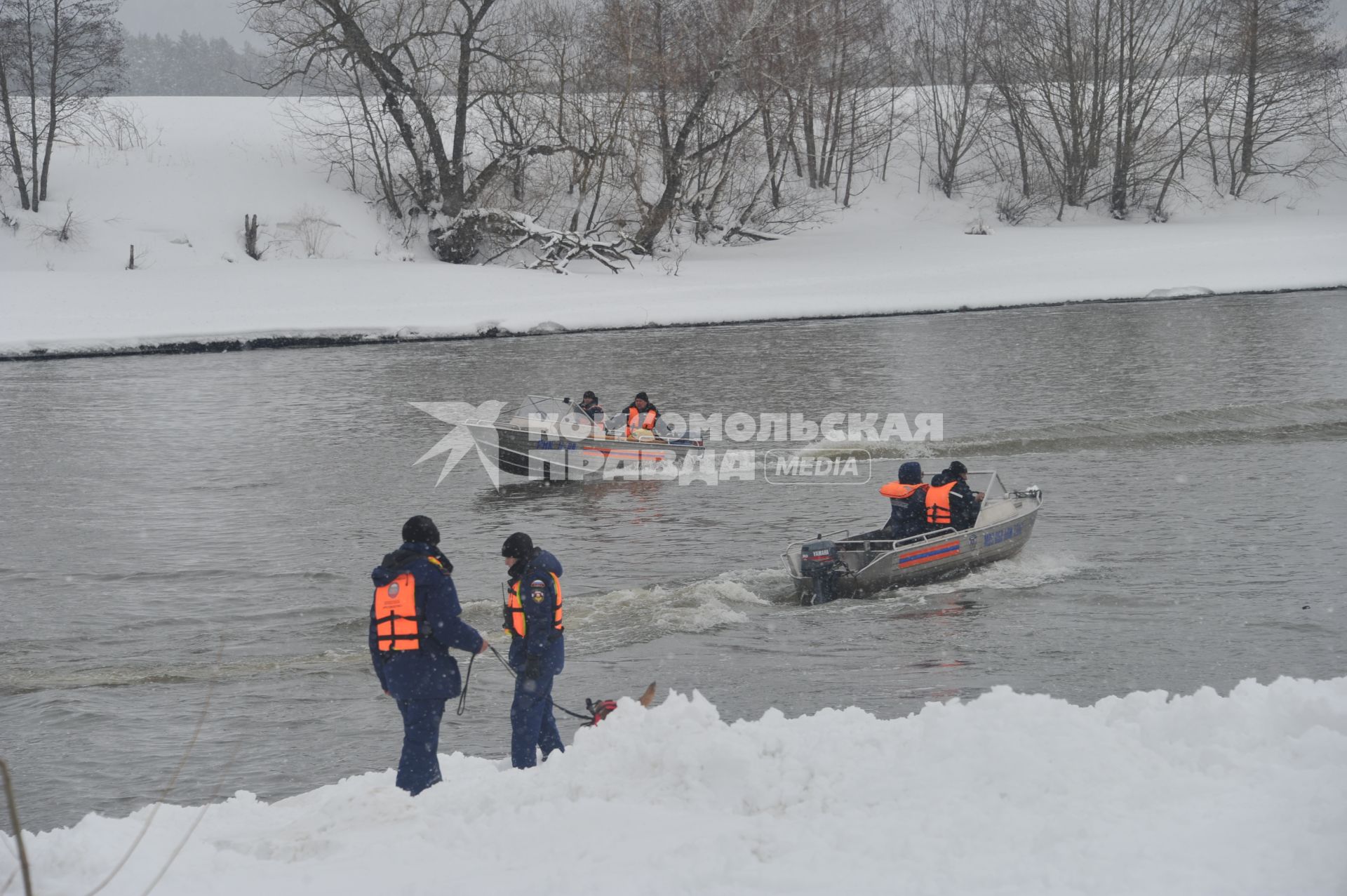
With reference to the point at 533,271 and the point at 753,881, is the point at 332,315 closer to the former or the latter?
the point at 533,271

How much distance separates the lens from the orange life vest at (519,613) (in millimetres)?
7629

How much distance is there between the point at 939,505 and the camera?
13922 millimetres

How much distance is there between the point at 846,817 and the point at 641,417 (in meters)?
15.0

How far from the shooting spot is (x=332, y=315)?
126ft

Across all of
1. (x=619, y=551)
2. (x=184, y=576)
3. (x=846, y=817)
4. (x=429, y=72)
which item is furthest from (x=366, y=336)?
(x=846, y=817)

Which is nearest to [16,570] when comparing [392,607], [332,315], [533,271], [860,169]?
[392,607]

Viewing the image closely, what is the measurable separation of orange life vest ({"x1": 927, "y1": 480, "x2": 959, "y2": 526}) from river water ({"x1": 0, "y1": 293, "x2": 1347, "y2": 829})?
28.8 inches

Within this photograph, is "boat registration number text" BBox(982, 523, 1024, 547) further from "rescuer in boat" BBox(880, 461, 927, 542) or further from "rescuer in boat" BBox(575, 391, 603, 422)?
"rescuer in boat" BBox(575, 391, 603, 422)

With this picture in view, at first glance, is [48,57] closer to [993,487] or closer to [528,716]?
[993,487]

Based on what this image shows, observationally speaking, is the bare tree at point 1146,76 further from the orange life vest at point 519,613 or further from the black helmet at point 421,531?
the black helmet at point 421,531

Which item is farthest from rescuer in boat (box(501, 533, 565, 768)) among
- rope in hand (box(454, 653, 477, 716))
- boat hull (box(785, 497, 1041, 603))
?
boat hull (box(785, 497, 1041, 603))

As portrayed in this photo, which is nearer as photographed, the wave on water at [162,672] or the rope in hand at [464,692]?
the rope in hand at [464,692]

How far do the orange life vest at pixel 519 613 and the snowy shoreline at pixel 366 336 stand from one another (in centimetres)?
2973

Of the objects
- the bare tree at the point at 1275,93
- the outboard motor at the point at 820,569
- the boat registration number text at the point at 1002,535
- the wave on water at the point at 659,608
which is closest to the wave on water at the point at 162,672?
the wave on water at the point at 659,608
